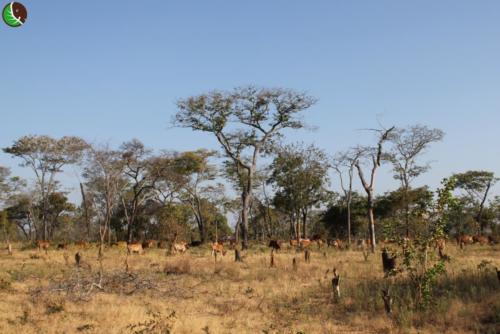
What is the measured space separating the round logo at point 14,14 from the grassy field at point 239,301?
581 cm

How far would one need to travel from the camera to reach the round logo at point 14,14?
665 cm

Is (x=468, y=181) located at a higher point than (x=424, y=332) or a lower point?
A: higher

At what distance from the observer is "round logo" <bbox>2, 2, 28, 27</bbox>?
6.65 metres

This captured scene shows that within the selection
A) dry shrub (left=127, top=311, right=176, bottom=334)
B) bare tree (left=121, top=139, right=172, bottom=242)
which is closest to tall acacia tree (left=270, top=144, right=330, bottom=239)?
bare tree (left=121, top=139, right=172, bottom=242)

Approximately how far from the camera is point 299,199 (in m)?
39.3

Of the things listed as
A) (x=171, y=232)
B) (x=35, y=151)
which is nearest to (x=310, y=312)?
(x=171, y=232)

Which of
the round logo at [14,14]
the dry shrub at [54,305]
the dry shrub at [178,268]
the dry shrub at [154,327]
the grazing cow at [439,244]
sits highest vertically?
the round logo at [14,14]

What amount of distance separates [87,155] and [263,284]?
30.1m

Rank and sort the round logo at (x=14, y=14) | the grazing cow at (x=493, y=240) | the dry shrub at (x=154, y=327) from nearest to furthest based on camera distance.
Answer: the round logo at (x=14, y=14)
the dry shrub at (x=154, y=327)
the grazing cow at (x=493, y=240)

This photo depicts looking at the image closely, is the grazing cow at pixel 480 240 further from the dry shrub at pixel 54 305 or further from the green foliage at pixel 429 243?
the dry shrub at pixel 54 305

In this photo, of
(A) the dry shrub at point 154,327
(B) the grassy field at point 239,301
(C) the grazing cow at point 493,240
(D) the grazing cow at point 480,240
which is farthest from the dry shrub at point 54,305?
(C) the grazing cow at point 493,240

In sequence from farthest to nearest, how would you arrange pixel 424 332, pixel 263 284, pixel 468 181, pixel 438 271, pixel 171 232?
pixel 468 181 → pixel 171 232 → pixel 263 284 → pixel 438 271 → pixel 424 332

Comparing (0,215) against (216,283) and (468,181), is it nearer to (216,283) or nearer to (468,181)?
(216,283)

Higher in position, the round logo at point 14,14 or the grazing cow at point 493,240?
the round logo at point 14,14
